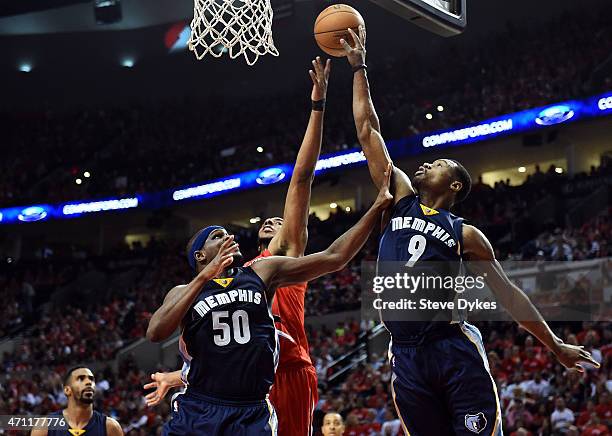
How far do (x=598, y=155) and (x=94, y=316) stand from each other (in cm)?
1328

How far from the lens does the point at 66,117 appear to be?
2942 centimetres

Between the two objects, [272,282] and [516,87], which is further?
[516,87]

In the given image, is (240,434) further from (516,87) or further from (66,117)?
(66,117)

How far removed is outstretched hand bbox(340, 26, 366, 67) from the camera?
4711 millimetres

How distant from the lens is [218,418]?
377 cm

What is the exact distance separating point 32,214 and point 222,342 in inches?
942

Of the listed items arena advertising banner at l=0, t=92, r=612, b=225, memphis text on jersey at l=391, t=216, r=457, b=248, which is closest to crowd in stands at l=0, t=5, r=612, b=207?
arena advertising banner at l=0, t=92, r=612, b=225

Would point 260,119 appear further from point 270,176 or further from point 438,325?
point 438,325

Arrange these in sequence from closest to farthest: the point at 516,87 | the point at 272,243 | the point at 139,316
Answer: the point at 272,243
the point at 516,87
the point at 139,316

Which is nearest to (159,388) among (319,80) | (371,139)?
(371,139)

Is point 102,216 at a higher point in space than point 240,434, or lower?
higher

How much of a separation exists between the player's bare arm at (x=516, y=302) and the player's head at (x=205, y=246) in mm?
1220

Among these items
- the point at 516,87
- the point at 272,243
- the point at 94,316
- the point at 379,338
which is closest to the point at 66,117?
the point at 94,316

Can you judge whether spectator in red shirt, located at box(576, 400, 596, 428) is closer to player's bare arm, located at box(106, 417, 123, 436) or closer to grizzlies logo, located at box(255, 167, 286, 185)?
player's bare arm, located at box(106, 417, 123, 436)
